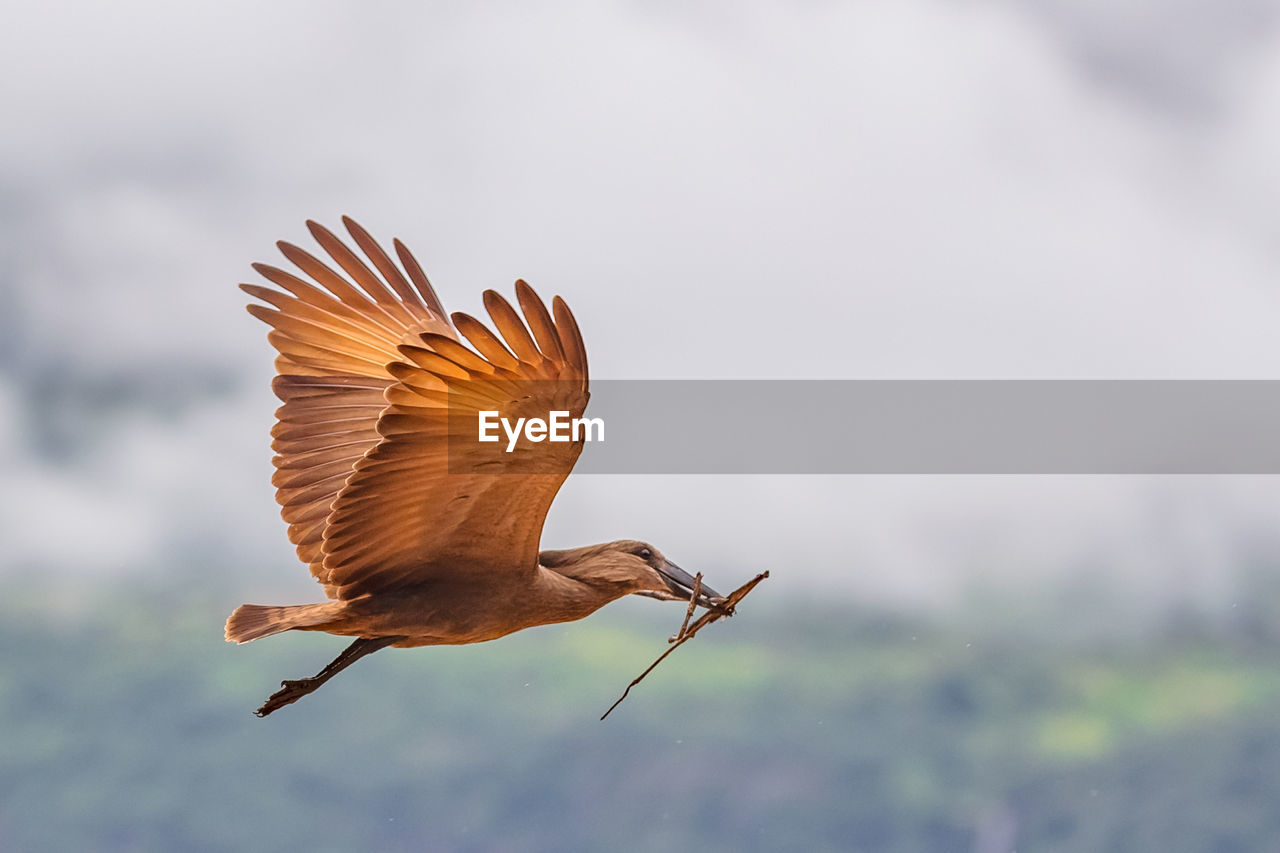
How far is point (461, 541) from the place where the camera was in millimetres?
6801

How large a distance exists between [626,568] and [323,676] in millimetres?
1491

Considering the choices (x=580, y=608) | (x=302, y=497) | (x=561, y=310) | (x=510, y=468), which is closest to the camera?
(x=561, y=310)

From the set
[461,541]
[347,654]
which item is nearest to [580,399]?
[461,541]

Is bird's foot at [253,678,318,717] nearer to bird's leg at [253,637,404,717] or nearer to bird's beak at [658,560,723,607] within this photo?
bird's leg at [253,637,404,717]

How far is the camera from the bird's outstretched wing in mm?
6117

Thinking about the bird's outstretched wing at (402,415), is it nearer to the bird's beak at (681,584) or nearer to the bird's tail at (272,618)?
the bird's tail at (272,618)

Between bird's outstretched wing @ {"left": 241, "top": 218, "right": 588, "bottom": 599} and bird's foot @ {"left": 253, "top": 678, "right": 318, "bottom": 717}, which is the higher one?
bird's outstretched wing @ {"left": 241, "top": 218, "right": 588, "bottom": 599}

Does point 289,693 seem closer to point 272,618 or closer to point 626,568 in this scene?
point 272,618

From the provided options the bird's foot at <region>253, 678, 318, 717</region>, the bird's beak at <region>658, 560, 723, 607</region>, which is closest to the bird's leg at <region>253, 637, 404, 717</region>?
the bird's foot at <region>253, 678, 318, 717</region>

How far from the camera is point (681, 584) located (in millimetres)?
6938

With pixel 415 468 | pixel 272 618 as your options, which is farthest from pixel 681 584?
pixel 272 618

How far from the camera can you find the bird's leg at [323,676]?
6.59 m

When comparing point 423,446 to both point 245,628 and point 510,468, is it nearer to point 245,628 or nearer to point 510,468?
point 510,468

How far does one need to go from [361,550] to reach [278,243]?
223 centimetres
